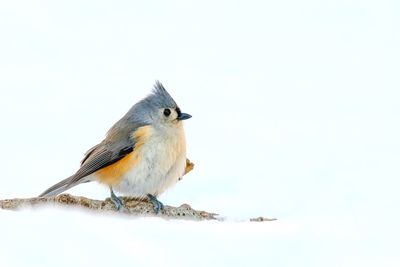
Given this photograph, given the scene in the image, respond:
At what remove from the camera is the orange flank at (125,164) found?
5.51 metres

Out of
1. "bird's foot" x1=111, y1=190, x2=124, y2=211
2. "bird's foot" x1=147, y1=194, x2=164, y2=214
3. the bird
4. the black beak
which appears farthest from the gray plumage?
"bird's foot" x1=147, y1=194, x2=164, y2=214

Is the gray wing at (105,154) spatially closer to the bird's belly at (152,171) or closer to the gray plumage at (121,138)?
the gray plumage at (121,138)

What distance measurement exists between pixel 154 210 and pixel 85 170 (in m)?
0.74

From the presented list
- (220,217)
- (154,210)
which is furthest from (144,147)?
(220,217)

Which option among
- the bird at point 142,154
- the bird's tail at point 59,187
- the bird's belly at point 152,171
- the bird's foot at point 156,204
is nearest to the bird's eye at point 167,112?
the bird at point 142,154

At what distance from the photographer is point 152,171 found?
5512 millimetres

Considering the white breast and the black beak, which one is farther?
the black beak

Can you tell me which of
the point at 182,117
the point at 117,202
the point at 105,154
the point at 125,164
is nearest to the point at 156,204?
the point at 117,202

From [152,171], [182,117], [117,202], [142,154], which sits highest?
[182,117]

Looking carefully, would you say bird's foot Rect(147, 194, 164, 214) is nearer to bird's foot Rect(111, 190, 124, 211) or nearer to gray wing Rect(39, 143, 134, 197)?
bird's foot Rect(111, 190, 124, 211)

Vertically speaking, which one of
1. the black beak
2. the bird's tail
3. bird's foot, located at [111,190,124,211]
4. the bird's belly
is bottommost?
bird's foot, located at [111,190,124,211]

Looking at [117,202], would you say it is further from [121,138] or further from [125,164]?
[121,138]

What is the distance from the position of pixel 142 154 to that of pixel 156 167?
173 millimetres

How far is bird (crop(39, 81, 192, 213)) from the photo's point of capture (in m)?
5.52
